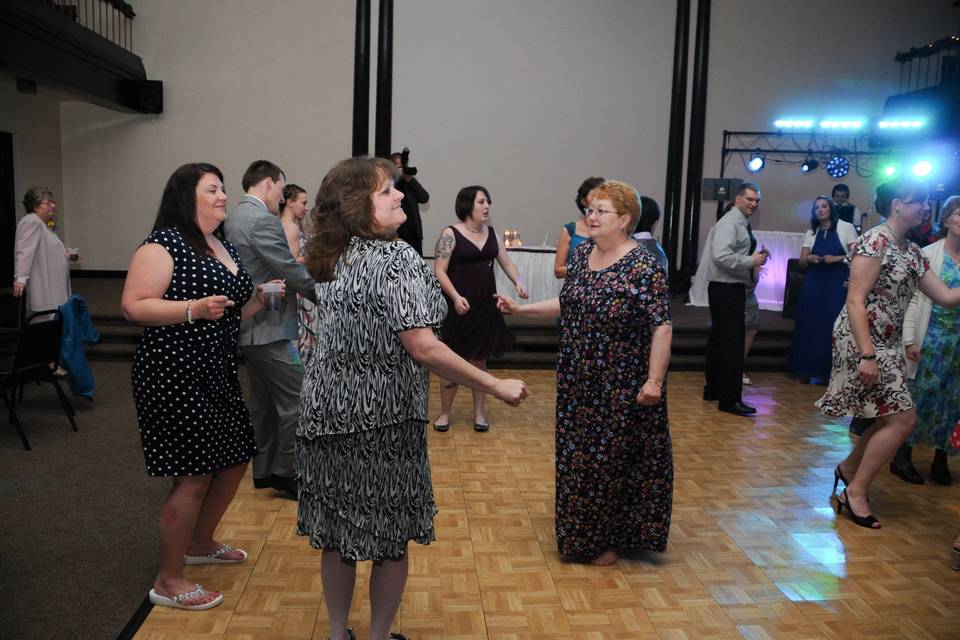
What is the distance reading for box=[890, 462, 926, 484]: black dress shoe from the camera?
4.52 meters

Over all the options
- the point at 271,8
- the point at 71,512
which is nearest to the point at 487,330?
the point at 71,512

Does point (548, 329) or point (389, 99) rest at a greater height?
point (389, 99)

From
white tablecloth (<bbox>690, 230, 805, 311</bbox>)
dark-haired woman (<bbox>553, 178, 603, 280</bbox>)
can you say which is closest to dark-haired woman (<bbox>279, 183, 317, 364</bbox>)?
dark-haired woman (<bbox>553, 178, 603, 280</bbox>)

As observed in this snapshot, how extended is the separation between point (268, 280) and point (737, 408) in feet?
12.3

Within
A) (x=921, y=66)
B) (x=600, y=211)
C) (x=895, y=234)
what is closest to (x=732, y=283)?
(x=895, y=234)

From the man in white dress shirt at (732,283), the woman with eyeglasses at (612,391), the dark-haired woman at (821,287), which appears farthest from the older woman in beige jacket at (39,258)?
the dark-haired woman at (821,287)

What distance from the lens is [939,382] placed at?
4371mm

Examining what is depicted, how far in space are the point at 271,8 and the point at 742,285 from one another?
780 centimetres

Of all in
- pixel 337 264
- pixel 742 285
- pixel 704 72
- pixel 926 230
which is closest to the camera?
pixel 337 264

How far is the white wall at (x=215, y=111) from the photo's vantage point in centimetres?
1081

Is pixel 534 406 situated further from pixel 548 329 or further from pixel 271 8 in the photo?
pixel 271 8

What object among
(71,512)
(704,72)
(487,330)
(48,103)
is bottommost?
(71,512)

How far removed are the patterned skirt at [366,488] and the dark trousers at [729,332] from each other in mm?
4127

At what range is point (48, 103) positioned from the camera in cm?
1066
